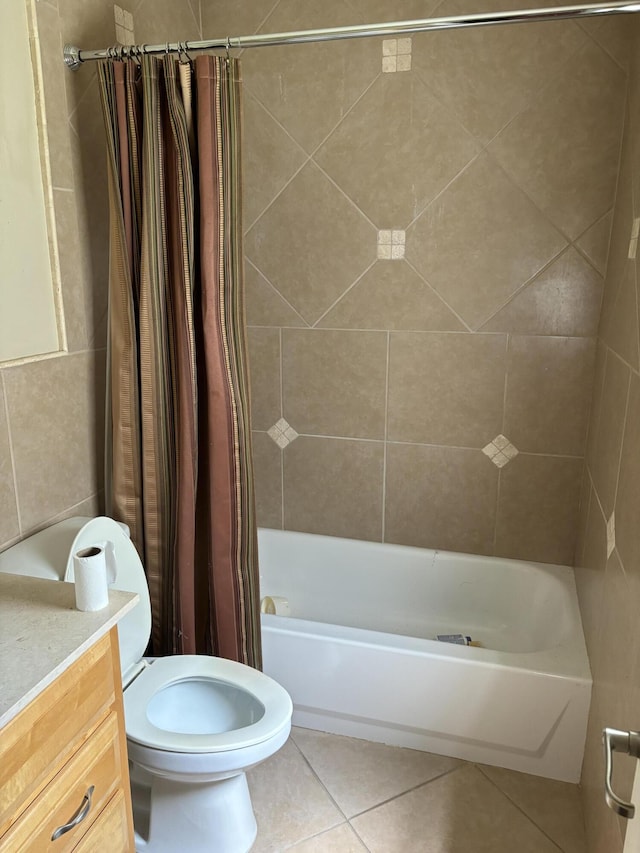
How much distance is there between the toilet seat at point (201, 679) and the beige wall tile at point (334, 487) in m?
1.00

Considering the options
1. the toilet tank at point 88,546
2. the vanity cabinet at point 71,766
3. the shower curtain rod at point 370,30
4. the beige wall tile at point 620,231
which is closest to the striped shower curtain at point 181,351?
the shower curtain rod at point 370,30

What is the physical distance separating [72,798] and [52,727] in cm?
17

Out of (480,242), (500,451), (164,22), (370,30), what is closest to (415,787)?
(500,451)

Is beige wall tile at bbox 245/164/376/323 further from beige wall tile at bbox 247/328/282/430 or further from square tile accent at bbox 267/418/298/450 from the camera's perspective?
square tile accent at bbox 267/418/298/450

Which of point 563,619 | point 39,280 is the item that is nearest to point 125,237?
point 39,280

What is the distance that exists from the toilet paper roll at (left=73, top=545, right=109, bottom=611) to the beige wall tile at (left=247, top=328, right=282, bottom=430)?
148 cm

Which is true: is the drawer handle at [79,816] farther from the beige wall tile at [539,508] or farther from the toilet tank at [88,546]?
the beige wall tile at [539,508]

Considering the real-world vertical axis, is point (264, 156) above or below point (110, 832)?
above

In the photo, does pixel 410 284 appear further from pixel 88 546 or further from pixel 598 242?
pixel 88 546

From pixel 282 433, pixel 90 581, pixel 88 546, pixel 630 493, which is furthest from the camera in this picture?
pixel 282 433

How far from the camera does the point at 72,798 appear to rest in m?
1.20

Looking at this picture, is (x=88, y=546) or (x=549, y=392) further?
→ (x=549, y=392)

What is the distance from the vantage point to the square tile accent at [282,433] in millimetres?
2732

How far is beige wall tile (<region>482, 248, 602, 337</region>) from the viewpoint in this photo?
2283 millimetres
